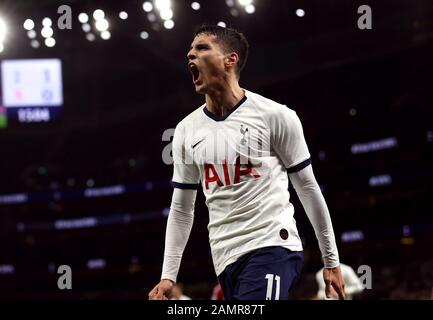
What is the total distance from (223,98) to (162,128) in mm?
15117

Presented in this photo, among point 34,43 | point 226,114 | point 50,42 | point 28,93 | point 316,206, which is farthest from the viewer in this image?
point 28,93

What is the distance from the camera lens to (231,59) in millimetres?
3740

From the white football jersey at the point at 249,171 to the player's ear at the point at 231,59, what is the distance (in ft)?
0.59

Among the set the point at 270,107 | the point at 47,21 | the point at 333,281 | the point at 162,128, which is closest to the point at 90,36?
the point at 47,21

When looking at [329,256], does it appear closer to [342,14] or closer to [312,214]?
[312,214]

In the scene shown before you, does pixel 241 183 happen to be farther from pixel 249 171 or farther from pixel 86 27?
pixel 86 27

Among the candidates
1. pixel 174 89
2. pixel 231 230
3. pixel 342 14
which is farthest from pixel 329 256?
pixel 174 89

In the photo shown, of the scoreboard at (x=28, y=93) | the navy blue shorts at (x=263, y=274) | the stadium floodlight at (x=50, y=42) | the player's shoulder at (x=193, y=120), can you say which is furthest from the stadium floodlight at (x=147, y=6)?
the navy blue shorts at (x=263, y=274)

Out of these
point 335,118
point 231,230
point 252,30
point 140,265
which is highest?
point 252,30

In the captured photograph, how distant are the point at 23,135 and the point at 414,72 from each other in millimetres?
10868

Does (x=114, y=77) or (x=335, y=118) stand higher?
(x=114, y=77)

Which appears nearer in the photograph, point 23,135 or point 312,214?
point 312,214

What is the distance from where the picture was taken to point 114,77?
2055 centimetres

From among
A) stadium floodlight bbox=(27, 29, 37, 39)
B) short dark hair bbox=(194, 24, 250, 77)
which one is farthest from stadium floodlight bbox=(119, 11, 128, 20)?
short dark hair bbox=(194, 24, 250, 77)
